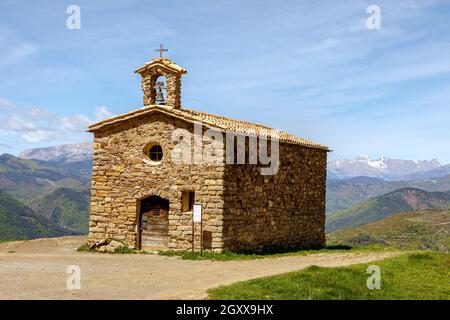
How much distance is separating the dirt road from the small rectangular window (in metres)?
2.47

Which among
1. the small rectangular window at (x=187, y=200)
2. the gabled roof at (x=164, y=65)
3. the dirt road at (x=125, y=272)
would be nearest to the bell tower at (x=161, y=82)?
the gabled roof at (x=164, y=65)

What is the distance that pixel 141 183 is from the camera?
23.5 meters

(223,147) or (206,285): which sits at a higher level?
(223,147)

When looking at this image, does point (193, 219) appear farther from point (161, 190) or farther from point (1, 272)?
point (1, 272)

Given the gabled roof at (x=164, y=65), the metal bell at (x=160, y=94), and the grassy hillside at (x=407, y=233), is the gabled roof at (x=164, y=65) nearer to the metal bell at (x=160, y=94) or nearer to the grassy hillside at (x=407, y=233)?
the metal bell at (x=160, y=94)

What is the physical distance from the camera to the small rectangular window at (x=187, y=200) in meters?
22.6

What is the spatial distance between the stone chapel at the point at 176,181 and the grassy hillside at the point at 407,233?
80.1 meters

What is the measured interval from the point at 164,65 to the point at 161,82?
0.91m

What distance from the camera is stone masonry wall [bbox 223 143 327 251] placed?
22575 millimetres

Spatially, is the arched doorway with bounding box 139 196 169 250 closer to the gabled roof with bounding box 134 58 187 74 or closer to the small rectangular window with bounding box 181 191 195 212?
the small rectangular window with bounding box 181 191 195 212

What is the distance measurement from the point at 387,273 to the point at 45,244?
1689 cm
